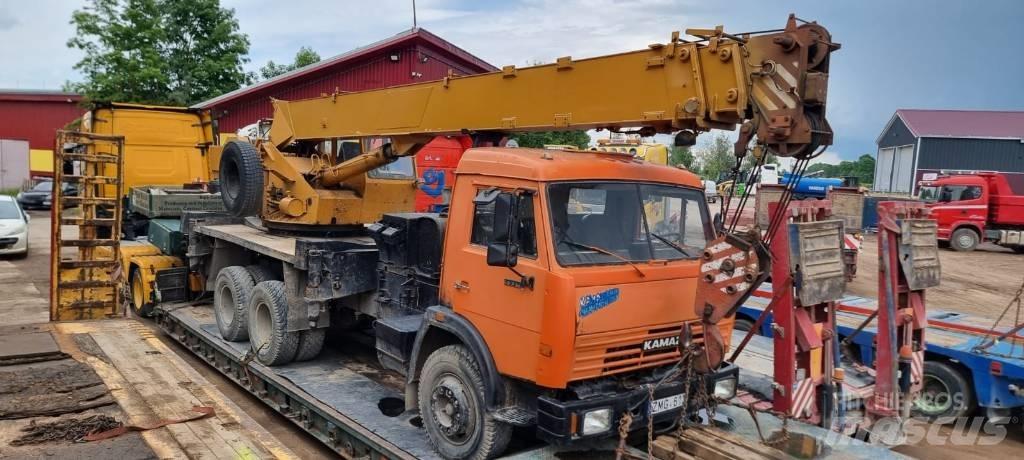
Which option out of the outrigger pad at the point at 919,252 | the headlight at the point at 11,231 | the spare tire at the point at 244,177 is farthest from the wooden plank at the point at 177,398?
the headlight at the point at 11,231

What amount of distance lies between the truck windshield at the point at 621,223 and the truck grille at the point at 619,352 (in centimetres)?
49

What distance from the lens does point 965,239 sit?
22.6 meters

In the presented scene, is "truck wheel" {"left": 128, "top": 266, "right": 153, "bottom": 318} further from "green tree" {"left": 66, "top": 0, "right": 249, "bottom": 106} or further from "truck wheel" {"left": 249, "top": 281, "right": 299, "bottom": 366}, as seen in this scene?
"green tree" {"left": 66, "top": 0, "right": 249, "bottom": 106}

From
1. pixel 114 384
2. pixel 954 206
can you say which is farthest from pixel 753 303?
pixel 954 206

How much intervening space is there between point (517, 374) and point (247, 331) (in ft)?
15.7

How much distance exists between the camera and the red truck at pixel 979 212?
71.8ft

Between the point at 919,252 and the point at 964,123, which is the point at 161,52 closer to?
the point at 919,252

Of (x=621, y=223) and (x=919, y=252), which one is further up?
(x=621, y=223)

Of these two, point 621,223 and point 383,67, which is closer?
point 621,223

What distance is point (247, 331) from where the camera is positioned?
26.8ft

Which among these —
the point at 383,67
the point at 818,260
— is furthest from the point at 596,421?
the point at 383,67

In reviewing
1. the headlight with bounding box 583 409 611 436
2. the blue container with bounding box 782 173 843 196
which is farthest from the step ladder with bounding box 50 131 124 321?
the blue container with bounding box 782 173 843 196

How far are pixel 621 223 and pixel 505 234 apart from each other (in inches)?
34.1

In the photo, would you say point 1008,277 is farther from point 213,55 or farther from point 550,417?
point 213,55
